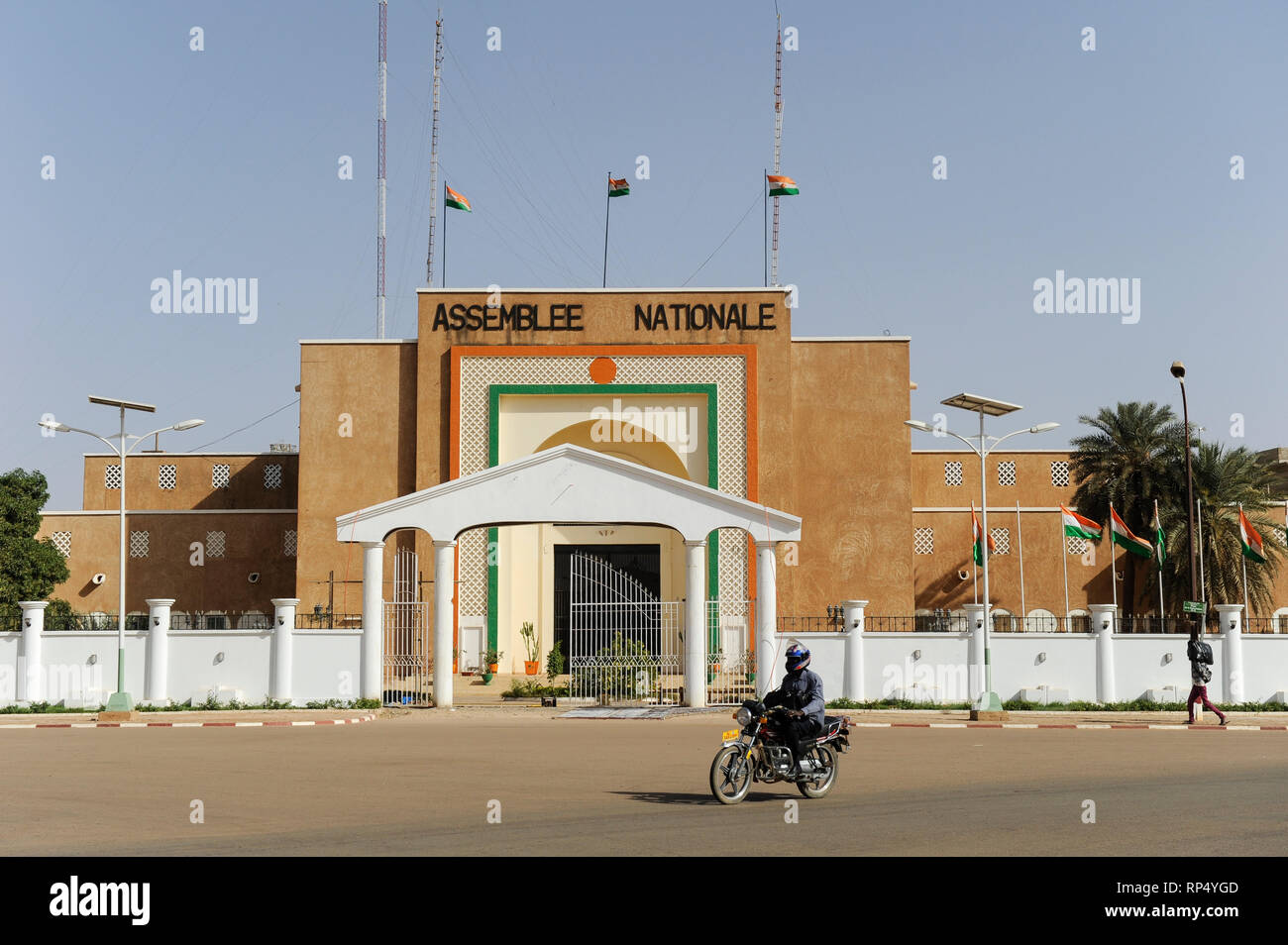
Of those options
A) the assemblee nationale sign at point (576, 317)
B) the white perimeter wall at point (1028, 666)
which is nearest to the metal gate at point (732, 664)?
the white perimeter wall at point (1028, 666)

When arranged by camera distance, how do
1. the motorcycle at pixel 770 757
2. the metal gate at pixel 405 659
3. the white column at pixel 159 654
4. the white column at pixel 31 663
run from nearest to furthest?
1. the motorcycle at pixel 770 757
2. the white column at pixel 31 663
3. the white column at pixel 159 654
4. the metal gate at pixel 405 659

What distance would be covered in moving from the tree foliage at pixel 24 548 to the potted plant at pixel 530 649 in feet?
58.5

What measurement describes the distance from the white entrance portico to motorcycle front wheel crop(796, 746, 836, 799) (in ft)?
49.1

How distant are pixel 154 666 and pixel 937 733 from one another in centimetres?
1636

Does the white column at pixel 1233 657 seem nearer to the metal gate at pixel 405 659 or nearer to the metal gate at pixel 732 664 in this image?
the metal gate at pixel 732 664

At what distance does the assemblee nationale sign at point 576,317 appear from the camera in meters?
44.3

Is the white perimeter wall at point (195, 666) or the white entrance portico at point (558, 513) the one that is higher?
the white entrance portico at point (558, 513)

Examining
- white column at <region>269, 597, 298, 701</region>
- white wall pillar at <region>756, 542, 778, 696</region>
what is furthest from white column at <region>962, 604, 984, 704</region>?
white column at <region>269, 597, 298, 701</region>

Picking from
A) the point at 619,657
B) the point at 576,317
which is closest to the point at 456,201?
the point at 576,317

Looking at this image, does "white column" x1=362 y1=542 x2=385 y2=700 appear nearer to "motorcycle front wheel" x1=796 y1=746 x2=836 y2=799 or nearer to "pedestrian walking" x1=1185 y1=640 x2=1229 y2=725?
"pedestrian walking" x1=1185 y1=640 x2=1229 y2=725

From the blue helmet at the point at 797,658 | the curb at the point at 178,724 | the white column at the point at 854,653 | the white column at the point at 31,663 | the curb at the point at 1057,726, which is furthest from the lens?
the white column at the point at 854,653

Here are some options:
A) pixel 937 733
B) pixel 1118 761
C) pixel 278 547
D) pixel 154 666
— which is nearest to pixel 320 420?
pixel 278 547

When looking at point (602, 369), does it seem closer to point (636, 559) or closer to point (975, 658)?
point (636, 559)
